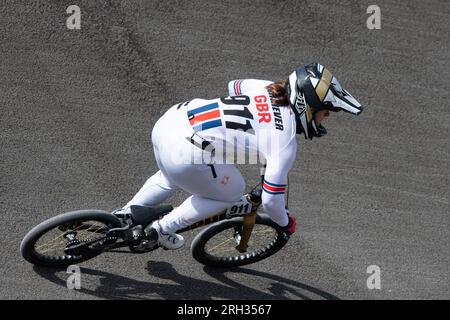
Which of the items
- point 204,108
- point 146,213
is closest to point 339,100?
point 204,108

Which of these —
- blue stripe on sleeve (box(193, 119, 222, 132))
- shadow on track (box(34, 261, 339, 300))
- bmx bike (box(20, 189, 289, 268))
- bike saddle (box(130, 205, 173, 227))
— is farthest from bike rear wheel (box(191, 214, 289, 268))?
blue stripe on sleeve (box(193, 119, 222, 132))

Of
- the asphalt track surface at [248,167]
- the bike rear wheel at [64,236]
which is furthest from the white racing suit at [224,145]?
the asphalt track surface at [248,167]

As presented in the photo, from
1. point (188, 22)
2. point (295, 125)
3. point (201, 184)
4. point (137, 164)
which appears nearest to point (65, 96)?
point (137, 164)

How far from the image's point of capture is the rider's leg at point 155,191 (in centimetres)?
706

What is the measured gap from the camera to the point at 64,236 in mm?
7047

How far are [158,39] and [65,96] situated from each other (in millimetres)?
1504

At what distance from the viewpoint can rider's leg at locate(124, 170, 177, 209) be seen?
706cm

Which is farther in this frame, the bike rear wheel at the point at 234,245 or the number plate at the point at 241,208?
the bike rear wheel at the point at 234,245

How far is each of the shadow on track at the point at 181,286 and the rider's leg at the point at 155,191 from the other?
0.81 m

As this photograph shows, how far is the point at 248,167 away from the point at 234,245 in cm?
124

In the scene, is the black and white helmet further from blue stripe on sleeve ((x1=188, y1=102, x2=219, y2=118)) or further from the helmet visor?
blue stripe on sleeve ((x1=188, y1=102, x2=219, y2=118))

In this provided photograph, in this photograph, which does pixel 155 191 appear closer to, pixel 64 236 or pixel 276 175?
pixel 64 236

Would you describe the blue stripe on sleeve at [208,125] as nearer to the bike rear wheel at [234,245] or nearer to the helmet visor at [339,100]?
the helmet visor at [339,100]
